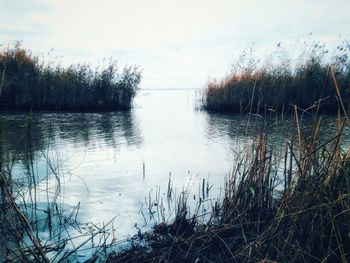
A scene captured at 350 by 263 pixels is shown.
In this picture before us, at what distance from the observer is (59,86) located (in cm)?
1424

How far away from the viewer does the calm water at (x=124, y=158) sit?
4012mm

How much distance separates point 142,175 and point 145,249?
261 cm

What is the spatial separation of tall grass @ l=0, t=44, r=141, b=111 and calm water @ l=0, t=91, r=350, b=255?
2.80m

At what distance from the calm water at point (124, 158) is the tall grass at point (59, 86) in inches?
110

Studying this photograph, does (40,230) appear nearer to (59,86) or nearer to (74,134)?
(74,134)

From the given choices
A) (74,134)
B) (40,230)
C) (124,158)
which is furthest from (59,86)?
(40,230)

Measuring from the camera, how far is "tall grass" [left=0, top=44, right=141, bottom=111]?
13.3 metres

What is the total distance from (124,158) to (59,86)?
29.8 ft

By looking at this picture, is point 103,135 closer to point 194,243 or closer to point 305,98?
point 194,243

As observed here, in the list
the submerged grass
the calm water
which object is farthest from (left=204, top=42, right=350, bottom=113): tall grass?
the submerged grass

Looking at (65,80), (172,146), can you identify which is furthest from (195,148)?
(65,80)

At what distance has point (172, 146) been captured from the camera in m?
8.11

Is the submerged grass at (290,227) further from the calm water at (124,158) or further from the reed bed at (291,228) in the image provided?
the calm water at (124,158)

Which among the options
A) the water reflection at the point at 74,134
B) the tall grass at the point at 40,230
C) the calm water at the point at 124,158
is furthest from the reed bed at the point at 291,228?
the water reflection at the point at 74,134
